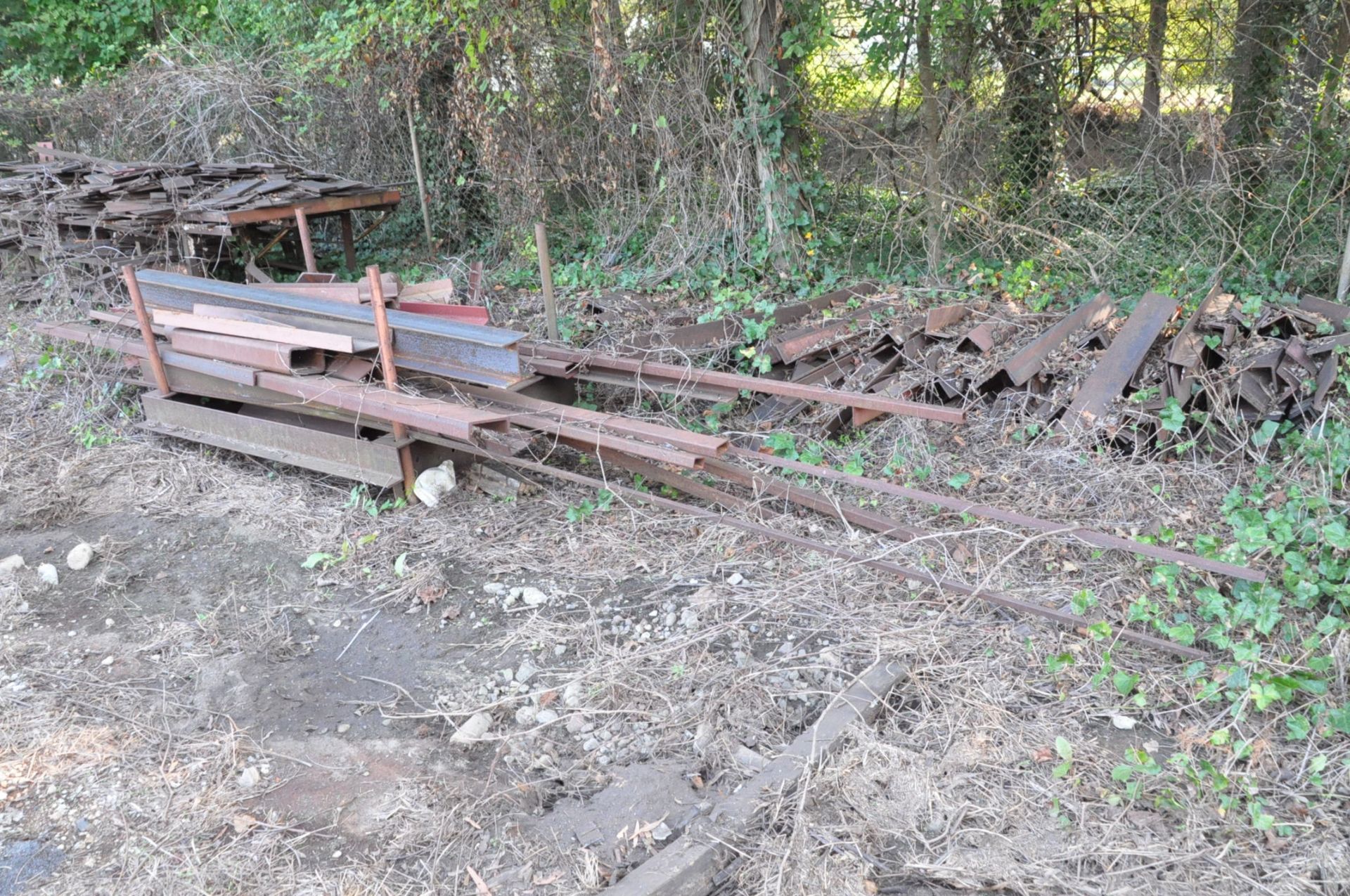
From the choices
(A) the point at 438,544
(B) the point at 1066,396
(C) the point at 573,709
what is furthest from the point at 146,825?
(B) the point at 1066,396

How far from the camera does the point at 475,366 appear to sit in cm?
467

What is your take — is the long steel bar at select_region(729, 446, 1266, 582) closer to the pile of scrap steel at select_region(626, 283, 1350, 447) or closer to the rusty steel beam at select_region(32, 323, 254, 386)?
the pile of scrap steel at select_region(626, 283, 1350, 447)

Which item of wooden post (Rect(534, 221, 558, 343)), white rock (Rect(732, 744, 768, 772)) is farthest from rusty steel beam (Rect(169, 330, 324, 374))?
white rock (Rect(732, 744, 768, 772))

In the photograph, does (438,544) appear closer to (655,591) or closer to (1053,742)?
(655,591)

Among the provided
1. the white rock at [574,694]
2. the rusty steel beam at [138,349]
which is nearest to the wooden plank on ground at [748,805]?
the white rock at [574,694]

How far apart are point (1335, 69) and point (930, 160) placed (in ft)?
9.14

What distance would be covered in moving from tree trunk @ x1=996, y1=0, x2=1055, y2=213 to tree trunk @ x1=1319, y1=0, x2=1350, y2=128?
1.81m

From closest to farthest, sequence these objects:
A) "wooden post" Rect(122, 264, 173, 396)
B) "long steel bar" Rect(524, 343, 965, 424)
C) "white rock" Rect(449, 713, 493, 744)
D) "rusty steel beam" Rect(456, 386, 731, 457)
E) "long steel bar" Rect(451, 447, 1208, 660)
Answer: "white rock" Rect(449, 713, 493, 744), "long steel bar" Rect(451, 447, 1208, 660), "rusty steel beam" Rect(456, 386, 731, 457), "long steel bar" Rect(524, 343, 965, 424), "wooden post" Rect(122, 264, 173, 396)

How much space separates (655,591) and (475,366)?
5.31 feet

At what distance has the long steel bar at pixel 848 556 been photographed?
134 inches

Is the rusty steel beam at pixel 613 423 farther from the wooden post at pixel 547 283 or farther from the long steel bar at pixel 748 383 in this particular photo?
the wooden post at pixel 547 283

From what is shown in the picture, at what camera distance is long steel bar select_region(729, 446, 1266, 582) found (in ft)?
11.2

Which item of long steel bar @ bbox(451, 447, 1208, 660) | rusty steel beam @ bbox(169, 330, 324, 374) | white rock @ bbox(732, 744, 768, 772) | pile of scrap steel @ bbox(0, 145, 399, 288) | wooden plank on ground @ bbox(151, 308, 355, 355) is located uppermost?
pile of scrap steel @ bbox(0, 145, 399, 288)

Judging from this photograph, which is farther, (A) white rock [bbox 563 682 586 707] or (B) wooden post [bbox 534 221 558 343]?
(B) wooden post [bbox 534 221 558 343]
